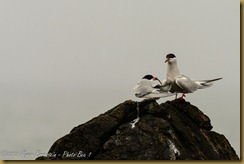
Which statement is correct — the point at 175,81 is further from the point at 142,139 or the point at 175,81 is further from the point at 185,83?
the point at 142,139

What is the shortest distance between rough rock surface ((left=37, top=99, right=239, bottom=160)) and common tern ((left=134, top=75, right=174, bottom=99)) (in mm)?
248

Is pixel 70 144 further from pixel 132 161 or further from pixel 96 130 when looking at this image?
pixel 132 161

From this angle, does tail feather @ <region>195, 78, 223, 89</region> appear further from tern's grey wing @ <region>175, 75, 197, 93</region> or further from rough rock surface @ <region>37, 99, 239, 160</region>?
rough rock surface @ <region>37, 99, 239, 160</region>

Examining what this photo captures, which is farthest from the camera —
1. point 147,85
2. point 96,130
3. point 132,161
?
point 147,85

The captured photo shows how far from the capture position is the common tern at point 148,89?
557 inches

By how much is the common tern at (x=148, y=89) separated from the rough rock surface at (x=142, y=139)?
248 mm

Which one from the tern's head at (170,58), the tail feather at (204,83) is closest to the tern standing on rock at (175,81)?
the tern's head at (170,58)

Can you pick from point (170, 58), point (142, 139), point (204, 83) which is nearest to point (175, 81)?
point (170, 58)

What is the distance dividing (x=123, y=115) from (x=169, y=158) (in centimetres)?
218

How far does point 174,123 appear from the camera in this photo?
44.6 feet

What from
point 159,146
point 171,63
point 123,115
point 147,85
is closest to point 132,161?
point 159,146

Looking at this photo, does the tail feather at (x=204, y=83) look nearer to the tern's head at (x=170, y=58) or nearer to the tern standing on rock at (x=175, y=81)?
the tern standing on rock at (x=175, y=81)

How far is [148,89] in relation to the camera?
14.2m

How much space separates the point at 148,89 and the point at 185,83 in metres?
1.58
